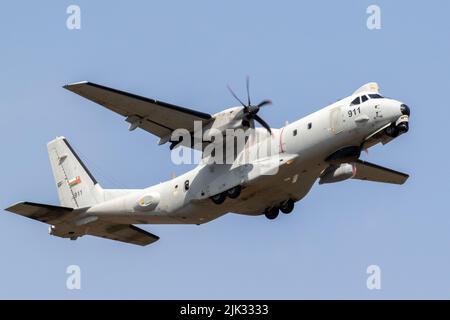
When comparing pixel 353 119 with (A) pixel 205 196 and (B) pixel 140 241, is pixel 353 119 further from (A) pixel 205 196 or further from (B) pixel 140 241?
(B) pixel 140 241

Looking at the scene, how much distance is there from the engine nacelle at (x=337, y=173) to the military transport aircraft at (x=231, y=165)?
0.03 m

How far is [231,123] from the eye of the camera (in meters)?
27.5

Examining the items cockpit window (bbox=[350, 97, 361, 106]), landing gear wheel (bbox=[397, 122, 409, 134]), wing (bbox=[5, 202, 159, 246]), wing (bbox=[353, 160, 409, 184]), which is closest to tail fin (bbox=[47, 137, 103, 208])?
wing (bbox=[5, 202, 159, 246])

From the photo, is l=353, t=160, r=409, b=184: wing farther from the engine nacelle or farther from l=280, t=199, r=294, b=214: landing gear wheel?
l=280, t=199, r=294, b=214: landing gear wheel

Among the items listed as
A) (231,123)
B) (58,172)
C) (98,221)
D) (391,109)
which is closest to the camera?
(391,109)

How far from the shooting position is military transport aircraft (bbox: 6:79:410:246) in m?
25.9

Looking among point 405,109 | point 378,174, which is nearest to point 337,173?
point 405,109

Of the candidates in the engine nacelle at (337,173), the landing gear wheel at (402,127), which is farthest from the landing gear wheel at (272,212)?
the landing gear wheel at (402,127)

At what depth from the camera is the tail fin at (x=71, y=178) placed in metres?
31.1

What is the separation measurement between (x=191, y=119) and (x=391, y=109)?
20.0 ft

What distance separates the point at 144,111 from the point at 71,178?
19.4 ft

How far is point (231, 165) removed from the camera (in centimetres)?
2750

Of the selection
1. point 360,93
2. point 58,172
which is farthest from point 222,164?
point 58,172

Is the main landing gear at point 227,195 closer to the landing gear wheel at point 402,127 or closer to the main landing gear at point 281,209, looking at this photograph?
the main landing gear at point 281,209
